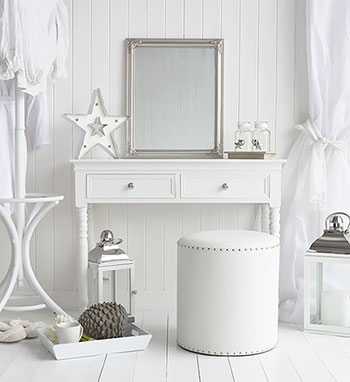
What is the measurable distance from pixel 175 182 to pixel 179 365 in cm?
103

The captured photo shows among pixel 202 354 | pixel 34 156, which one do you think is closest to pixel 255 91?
pixel 34 156

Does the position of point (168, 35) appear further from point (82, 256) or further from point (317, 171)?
point (82, 256)

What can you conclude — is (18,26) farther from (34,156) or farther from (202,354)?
(202,354)

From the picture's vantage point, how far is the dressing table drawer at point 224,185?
336 centimetres

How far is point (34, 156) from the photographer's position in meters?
3.77

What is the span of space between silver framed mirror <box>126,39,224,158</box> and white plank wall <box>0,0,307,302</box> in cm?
7

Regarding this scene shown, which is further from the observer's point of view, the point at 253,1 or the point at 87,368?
the point at 253,1

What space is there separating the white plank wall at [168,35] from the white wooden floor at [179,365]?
39.3 inches

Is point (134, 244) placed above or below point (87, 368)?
above

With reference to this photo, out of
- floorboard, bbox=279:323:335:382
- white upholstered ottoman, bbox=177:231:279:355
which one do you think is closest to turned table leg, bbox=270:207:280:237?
floorboard, bbox=279:323:335:382

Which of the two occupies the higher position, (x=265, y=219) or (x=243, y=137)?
(x=243, y=137)

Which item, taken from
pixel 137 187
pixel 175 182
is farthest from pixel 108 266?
pixel 175 182

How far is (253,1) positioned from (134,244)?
5.18 feet

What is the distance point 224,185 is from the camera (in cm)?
335
